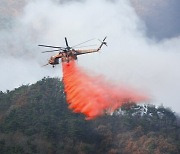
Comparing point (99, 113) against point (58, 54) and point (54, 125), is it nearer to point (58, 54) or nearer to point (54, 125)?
point (54, 125)

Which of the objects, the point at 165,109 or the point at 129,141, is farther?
the point at 165,109

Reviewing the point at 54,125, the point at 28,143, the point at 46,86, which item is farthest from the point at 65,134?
the point at 46,86

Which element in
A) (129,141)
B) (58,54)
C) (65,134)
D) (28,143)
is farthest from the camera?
(129,141)

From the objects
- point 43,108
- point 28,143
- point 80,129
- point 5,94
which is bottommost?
point 28,143

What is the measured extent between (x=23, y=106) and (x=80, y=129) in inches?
824

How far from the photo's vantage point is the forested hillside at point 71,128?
10669 centimetres

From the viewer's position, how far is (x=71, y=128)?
4478 inches

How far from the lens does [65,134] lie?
112000mm

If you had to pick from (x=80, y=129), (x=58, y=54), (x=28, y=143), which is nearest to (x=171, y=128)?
(x=80, y=129)

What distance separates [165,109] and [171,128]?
13078mm

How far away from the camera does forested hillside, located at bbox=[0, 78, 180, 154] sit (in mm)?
106688

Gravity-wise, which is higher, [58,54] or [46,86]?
[46,86]

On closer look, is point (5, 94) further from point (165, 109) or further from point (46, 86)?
point (165, 109)

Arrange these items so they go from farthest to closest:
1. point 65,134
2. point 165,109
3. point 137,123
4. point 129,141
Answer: point 165,109, point 137,123, point 129,141, point 65,134
